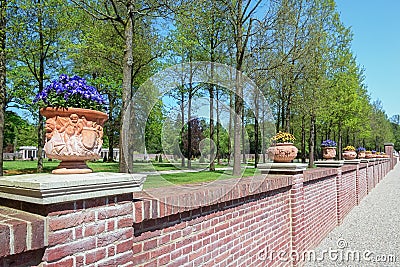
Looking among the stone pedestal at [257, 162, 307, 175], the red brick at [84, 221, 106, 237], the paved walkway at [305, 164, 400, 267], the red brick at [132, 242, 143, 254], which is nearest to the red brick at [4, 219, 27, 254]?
the red brick at [84, 221, 106, 237]

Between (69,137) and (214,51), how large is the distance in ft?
51.4

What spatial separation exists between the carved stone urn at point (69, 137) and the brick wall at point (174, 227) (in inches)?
12.5

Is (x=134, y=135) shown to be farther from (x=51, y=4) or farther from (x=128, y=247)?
(x=51, y=4)

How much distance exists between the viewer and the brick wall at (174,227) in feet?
5.15

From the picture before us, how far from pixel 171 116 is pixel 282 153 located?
1.99 m

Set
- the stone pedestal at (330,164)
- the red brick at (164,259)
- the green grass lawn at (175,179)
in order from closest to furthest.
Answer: the red brick at (164,259) < the green grass lawn at (175,179) < the stone pedestal at (330,164)

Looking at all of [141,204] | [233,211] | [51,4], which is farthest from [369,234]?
[51,4]

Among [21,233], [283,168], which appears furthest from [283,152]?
[21,233]

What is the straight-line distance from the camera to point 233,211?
11.5ft

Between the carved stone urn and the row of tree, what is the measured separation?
367cm

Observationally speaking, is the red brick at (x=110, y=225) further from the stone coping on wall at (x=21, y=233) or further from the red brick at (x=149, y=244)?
the red brick at (x=149, y=244)

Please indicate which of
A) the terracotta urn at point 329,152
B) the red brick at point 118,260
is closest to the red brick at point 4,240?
the red brick at point 118,260

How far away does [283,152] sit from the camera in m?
5.21

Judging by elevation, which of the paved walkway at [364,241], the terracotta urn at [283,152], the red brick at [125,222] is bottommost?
the paved walkway at [364,241]
